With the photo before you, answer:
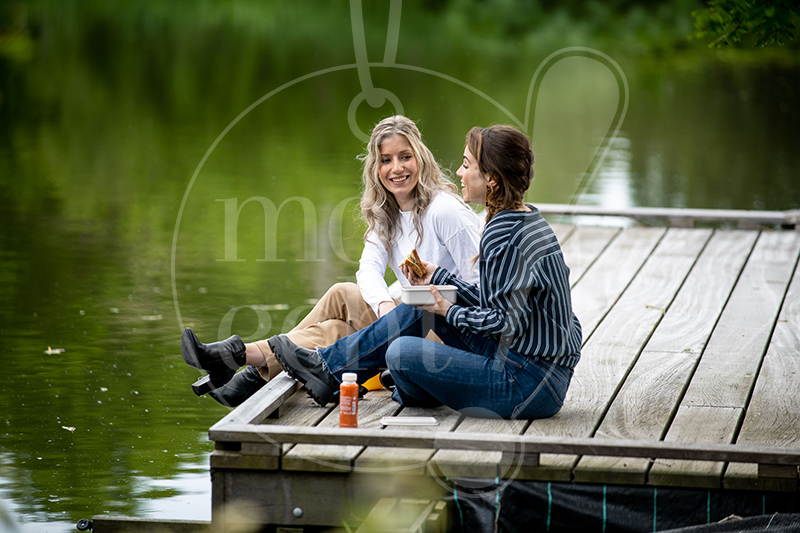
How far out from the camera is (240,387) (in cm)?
343

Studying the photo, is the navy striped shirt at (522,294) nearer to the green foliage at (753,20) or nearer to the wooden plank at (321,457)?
the wooden plank at (321,457)

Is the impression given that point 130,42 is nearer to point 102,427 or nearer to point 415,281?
point 102,427

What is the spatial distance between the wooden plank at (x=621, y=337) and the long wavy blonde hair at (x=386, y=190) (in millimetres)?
814

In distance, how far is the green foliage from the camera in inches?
133

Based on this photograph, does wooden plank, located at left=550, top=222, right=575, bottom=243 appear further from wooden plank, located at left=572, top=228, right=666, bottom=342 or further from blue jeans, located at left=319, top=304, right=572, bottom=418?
blue jeans, located at left=319, top=304, right=572, bottom=418

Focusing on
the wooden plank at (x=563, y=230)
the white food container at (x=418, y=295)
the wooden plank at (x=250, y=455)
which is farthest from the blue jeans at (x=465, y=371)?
the wooden plank at (x=563, y=230)

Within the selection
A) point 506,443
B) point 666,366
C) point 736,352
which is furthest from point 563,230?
point 506,443

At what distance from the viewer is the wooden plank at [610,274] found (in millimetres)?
4551

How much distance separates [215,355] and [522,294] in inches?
42.7

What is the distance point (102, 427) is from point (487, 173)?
8.16ft

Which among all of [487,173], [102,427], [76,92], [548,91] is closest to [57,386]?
[102,427]

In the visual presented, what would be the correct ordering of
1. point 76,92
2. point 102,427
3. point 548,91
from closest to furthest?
point 102,427
point 76,92
point 548,91

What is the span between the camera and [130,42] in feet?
62.6

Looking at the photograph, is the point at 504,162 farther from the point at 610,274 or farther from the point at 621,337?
the point at 610,274
